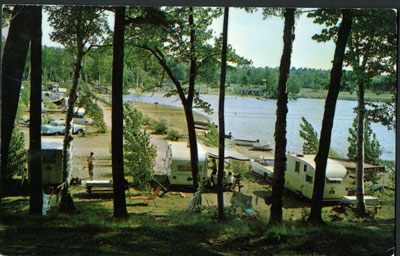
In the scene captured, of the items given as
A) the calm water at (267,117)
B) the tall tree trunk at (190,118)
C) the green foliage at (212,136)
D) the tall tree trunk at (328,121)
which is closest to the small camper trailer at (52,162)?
the calm water at (267,117)

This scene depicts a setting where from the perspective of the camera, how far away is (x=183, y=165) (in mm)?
4152

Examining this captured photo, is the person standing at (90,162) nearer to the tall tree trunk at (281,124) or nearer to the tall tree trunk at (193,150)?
the tall tree trunk at (193,150)

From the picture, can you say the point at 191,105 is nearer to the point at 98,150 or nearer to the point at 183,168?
the point at 183,168

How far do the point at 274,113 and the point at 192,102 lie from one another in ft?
3.43

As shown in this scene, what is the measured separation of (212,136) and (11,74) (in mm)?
2697

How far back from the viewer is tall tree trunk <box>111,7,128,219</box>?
398 centimetres

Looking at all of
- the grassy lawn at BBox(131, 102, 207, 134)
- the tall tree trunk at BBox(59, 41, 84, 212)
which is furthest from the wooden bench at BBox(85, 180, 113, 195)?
the grassy lawn at BBox(131, 102, 207, 134)

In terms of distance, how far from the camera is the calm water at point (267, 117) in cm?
399

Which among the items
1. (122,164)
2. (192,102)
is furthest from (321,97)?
(122,164)

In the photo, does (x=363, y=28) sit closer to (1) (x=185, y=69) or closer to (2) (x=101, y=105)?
(1) (x=185, y=69)

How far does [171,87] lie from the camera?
4.04 meters

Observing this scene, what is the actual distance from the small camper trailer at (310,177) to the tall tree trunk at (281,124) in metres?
0.10

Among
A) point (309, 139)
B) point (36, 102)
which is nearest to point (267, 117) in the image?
point (309, 139)

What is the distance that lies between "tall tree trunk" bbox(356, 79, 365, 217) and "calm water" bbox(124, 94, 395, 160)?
0.12 m
